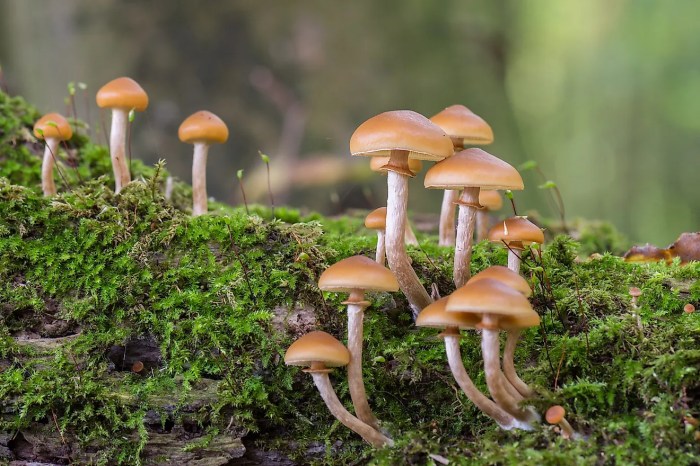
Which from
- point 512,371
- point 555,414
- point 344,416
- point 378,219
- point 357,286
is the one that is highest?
point 378,219

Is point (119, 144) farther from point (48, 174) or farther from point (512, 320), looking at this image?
point (512, 320)

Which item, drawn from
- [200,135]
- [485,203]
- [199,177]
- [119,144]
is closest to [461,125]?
[485,203]

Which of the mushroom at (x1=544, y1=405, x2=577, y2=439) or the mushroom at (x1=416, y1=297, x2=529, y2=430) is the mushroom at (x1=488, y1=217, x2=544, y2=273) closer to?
the mushroom at (x1=416, y1=297, x2=529, y2=430)

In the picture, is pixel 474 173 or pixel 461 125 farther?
pixel 461 125

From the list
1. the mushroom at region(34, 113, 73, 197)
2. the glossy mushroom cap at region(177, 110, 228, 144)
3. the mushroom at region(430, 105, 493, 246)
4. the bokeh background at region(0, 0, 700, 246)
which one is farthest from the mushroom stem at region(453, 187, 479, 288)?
the bokeh background at region(0, 0, 700, 246)

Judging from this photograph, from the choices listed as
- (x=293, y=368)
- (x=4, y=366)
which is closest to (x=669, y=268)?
(x=293, y=368)

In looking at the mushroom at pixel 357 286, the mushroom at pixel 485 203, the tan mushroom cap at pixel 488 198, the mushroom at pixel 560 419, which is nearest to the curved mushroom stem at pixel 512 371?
the mushroom at pixel 560 419
